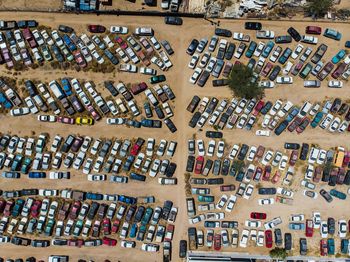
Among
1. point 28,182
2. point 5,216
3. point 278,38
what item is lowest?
Result: point 5,216

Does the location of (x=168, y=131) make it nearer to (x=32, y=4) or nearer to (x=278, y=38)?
(x=278, y=38)

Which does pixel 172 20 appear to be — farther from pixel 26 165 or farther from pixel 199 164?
pixel 26 165

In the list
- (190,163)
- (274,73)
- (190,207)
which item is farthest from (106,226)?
(274,73)

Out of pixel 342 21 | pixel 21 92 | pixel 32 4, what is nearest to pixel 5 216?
pixel 21 92

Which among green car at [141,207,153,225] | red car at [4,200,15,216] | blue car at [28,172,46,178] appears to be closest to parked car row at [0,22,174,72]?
blue car at [28,172,46,178]

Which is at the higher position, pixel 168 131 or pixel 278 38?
pixel 278 38

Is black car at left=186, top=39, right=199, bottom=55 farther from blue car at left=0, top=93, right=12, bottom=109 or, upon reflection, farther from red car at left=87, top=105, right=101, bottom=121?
blue car at left=0, top=93, right=12, bottom=109

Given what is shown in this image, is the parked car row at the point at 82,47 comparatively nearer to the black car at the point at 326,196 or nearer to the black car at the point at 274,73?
the black car at the point at 274,73
